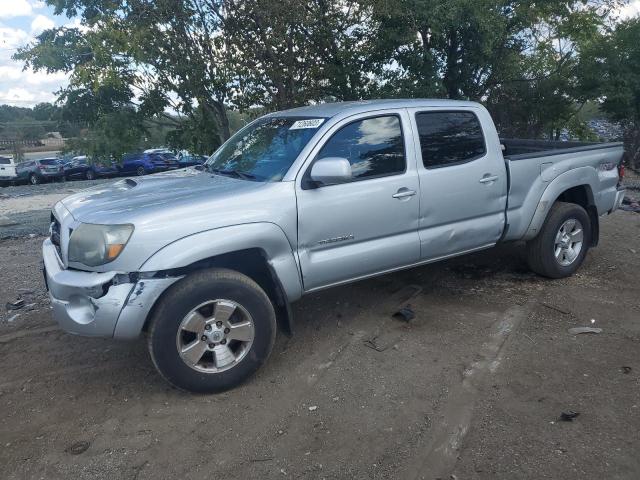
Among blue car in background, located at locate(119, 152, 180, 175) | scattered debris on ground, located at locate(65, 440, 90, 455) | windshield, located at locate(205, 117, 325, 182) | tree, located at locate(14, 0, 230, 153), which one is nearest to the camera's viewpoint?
scattered debris on ground, located at locate(65, 440, 90, 455)

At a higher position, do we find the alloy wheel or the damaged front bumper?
the damaged front bumper

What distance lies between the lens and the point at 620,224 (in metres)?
7.99

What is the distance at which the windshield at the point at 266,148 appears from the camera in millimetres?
3930

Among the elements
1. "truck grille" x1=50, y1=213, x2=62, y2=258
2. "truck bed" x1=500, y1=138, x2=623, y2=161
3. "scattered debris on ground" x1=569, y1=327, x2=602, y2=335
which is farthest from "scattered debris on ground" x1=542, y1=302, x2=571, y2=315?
"truck grille" x1=50, y1=213, x2=62, y2=258

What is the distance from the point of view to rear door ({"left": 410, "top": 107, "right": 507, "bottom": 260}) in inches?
172

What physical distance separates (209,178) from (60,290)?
136 centimetres

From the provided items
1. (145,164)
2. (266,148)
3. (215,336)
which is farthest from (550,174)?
(145,164)

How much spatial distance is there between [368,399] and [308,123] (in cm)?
209

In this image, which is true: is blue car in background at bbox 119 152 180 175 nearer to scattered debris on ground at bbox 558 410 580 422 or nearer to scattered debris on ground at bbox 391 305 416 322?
scattered debris on ground at bbox 391 305 416 322

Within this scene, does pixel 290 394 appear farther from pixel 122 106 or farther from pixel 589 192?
pixel 122 106

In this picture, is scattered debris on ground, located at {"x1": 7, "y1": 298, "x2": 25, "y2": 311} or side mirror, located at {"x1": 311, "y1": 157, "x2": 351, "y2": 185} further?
scattered debris on ground, located at {"x1": 7, "y1": 298, "x2": 25, "y2": 311}

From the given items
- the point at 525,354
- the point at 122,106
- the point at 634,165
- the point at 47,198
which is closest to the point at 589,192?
the point at 525,354

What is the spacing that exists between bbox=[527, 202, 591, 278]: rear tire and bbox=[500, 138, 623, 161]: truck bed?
561mm

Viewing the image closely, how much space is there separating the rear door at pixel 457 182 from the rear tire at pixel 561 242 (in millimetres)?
676
